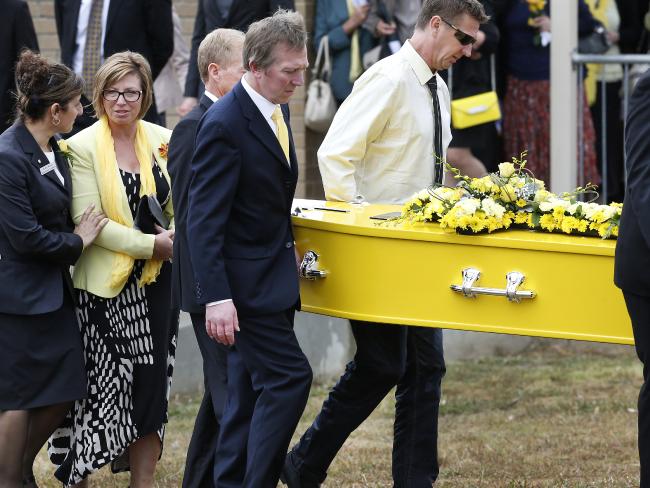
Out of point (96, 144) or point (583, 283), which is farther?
point (96, 144)

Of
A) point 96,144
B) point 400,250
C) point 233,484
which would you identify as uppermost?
point 96,144

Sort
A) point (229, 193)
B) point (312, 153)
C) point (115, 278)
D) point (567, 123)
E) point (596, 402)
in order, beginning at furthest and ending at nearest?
point (312, 153)
point (567, 123)
point (596, 402)
point (115, 278)
point (229, 193)

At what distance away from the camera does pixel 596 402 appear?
8.38 meters

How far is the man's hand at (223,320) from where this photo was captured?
5.09m

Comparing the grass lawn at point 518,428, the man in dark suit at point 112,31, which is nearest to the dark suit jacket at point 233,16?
the man in dark suit at point 112,31

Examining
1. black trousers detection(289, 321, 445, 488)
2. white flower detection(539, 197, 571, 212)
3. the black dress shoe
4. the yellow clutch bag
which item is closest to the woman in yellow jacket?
the black dress shoe

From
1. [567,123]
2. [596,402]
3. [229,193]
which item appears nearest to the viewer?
[229,193]

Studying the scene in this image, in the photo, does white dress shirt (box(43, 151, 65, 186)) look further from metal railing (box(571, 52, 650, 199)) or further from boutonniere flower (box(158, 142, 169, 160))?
metal railing (box(571, 52, 650, 199))

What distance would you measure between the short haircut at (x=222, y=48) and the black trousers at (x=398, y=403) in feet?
3.86

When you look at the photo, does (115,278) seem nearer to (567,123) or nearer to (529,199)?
(529,199)

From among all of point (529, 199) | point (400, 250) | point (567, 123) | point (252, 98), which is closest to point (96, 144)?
point (252, 98)

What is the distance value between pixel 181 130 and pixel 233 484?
1353mm

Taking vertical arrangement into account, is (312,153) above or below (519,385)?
above

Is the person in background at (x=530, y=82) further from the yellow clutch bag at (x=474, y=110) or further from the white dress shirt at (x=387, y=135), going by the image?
the white dress shirt at (x=387, y=135)
